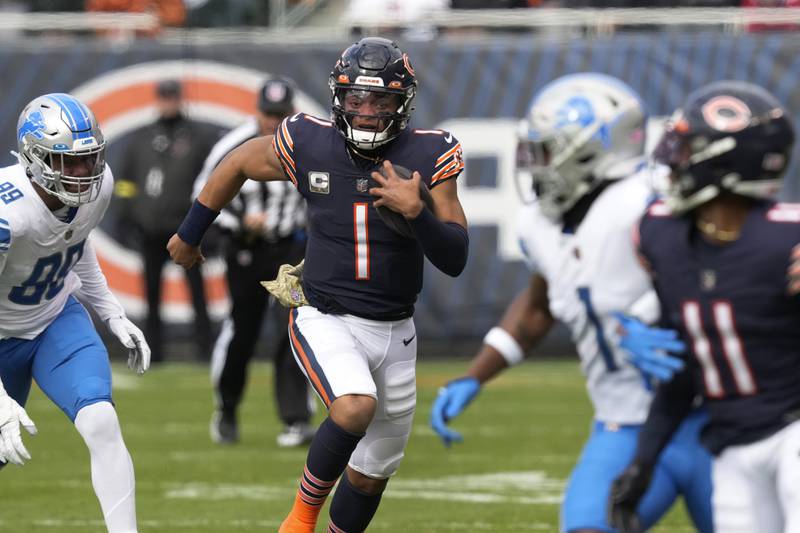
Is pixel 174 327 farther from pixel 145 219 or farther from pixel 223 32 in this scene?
pixel 223 32

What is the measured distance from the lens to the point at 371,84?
4.99m

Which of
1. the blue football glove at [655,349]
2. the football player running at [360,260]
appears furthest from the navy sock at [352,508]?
the blue football glove at [655,349]

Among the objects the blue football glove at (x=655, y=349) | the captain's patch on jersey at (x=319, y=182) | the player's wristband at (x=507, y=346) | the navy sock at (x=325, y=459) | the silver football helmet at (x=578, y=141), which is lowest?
the navy sock at (x=325, y=459)

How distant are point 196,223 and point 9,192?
655mm

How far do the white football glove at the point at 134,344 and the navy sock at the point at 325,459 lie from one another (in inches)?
31.1

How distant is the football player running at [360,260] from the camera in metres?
4.97

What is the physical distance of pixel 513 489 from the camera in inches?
267

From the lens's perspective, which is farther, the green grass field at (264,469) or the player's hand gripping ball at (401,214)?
the green grass field at (264,469)

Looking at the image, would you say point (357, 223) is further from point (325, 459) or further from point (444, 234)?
point (325, 459)

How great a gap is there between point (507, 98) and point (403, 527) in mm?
6168

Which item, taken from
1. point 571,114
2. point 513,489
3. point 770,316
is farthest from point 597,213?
point 513,489

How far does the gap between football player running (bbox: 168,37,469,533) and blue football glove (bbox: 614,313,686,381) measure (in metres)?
1.20

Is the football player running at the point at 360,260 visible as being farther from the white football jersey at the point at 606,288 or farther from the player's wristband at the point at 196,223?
the white football jersey at the point at 606,288

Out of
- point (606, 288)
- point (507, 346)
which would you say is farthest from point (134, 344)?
point (606, 288)
